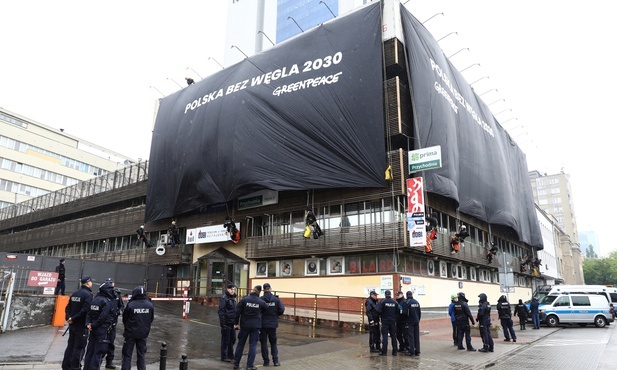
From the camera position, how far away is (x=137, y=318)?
854 centimetres

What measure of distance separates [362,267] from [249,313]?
1469 cm

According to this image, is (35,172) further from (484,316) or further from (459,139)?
(484,316)

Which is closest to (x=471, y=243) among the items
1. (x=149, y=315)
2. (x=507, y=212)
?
(x=507, y=212)

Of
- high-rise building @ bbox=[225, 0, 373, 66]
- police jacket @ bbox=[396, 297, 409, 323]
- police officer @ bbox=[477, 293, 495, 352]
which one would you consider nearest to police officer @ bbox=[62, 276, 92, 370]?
police jacket @ bbox=[396, 297, 409, 323]

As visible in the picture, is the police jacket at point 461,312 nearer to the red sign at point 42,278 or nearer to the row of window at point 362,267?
the row of window at point 362,267

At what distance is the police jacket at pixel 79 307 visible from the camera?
8578 millimetres

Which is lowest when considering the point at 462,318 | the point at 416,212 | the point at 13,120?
the point at 462,318

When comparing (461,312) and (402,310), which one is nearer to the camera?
(402,310)

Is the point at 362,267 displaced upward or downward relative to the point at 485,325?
upward

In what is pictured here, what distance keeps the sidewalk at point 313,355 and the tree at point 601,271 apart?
102 m

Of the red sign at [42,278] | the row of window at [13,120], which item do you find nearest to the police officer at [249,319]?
the red sign at [42,278]

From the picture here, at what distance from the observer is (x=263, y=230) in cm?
2912

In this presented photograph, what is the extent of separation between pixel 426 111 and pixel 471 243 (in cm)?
1172

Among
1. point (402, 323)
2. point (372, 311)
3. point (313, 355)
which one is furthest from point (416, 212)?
point (313, 355)
